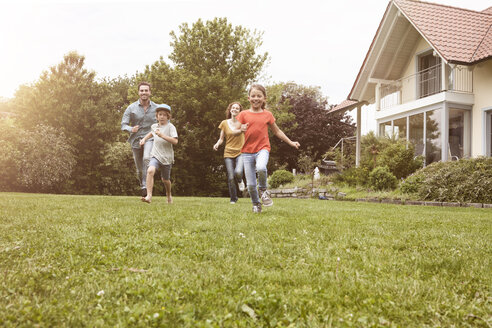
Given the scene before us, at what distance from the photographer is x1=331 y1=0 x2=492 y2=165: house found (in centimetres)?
1444

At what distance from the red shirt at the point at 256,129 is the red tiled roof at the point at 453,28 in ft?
33.7

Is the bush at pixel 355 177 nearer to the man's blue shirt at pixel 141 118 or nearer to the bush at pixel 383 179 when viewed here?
the bush at pixel 383 179

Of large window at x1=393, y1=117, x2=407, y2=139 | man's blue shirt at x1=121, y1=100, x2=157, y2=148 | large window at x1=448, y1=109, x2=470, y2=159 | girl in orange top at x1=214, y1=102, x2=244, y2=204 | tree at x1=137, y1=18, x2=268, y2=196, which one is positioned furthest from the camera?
tree at x1=137, y1=18, x2=268, y2=196

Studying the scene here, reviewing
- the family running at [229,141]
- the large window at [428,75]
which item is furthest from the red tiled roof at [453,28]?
the family running at [229,141]

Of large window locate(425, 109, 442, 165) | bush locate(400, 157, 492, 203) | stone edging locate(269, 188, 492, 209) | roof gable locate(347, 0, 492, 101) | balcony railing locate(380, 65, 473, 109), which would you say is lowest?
stone edging locate(269, 188, 492, 209)

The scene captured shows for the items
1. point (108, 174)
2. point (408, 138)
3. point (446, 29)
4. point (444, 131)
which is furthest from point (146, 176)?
point (108, 174)

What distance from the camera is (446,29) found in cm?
1567

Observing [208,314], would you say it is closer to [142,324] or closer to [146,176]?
[142,324]

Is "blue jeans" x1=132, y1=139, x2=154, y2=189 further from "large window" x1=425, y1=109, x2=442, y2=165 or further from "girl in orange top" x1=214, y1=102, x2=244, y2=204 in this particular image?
"large window" x1=425, y1=109, x2=442, y2=165

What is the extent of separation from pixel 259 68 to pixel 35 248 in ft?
82.8

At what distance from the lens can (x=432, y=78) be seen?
53.9 feet

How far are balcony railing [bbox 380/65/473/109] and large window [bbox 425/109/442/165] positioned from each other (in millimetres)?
1018

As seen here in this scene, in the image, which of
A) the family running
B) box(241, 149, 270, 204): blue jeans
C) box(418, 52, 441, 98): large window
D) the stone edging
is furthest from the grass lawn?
box(418, 52, 441, 98): large window

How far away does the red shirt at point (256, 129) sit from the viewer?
614 centimetres
